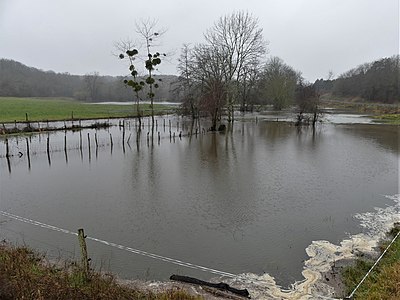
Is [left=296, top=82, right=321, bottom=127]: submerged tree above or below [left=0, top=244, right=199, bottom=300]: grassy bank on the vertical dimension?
above

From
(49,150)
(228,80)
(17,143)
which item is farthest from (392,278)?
(228,80)

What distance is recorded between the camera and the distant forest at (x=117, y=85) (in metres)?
61.5

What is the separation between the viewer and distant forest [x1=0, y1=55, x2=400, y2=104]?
61469 millimetres

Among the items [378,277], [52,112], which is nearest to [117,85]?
[52,112]

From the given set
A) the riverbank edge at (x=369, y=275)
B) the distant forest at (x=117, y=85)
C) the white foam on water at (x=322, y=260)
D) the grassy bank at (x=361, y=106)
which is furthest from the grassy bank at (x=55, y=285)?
the distant forest at (x=117, y=85)

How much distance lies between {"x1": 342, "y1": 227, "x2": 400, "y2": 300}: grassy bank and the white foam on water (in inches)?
13.2

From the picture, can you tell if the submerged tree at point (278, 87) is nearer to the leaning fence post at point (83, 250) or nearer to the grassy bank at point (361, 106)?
the grassy bank at point (361, 106)

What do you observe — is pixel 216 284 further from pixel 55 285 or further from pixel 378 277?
pixel 378 277

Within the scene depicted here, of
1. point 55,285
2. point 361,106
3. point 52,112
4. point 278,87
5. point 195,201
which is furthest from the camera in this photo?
point 361,106

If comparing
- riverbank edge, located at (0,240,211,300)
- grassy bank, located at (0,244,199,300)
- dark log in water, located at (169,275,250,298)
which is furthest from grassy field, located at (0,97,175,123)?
dark log in water, located at (169,275,250,298)

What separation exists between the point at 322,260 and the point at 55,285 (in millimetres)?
4444

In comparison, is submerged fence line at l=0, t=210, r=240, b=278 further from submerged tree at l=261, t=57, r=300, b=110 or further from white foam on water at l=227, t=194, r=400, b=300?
submerged tree at l=261, t=57, r=300, b=110

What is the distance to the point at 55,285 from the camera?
456cm

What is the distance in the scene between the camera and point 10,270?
5.02 metres
